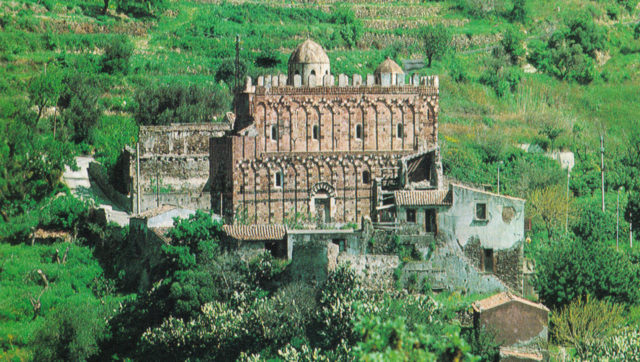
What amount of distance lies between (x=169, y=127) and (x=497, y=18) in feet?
151

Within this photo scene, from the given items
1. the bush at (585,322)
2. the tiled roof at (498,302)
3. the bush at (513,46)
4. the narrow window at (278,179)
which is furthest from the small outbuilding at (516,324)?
the bush at (513,46)

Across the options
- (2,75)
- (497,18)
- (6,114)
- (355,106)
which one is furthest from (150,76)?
(497,18)

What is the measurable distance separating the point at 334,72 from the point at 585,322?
1640 inches

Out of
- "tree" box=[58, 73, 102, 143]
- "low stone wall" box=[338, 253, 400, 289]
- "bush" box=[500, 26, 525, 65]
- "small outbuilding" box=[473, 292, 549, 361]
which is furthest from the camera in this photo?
"bush" box=[500, 26, 525, 65]

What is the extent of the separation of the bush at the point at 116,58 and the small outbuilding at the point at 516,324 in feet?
143

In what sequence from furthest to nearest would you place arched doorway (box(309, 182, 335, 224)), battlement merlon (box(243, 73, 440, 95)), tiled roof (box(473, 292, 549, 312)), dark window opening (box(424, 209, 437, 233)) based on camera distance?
battlement merlon (box(243, 73, 440, 95)) → arched doorway (box(309, 182, 335, 224)) → dark window opening (box(424, 209, 437, 233)) → tiled roof (box(473, 292, 549, 312))

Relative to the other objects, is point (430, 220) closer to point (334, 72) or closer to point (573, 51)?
point (334, 72)

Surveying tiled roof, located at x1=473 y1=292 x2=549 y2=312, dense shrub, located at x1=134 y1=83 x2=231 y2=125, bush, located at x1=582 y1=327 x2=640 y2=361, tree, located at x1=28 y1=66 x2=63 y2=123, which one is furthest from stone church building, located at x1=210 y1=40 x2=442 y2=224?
tree, located at x1=28 y1=66 x2=63 y2=123

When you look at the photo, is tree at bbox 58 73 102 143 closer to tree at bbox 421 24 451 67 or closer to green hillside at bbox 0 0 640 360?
green hillside at bbox 0 0 640 360

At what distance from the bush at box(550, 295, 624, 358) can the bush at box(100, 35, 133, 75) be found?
144ft

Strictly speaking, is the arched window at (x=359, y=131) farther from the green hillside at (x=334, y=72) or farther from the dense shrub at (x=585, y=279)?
the dense shrub at (x=585, y=279)

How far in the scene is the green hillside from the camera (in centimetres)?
5950

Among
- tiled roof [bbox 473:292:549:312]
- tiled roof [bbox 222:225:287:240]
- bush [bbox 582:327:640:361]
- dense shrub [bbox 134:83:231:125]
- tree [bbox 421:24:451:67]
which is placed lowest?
bush [bbox 582:327:640:361]

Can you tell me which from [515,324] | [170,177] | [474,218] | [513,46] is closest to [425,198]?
[474,218]
